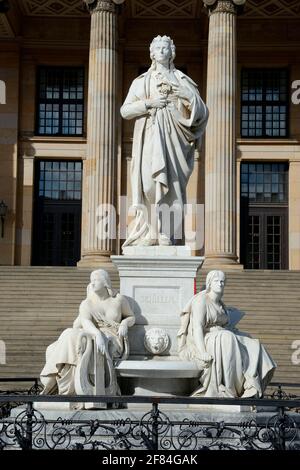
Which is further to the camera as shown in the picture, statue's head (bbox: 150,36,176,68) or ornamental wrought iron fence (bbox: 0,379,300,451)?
statue's head (bbox: 150,36,176,68)

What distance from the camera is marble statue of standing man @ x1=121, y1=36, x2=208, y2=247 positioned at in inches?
412

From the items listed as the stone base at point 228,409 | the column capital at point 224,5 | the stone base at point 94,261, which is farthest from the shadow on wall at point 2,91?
the stone base at point 228,409

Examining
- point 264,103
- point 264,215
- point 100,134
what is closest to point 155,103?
point 100,134

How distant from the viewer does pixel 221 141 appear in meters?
31.7

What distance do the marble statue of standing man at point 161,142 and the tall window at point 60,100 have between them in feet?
95.0

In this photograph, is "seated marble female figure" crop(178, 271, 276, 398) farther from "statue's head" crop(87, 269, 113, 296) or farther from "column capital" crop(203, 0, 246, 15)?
"column capital" crop(203, 0, 246, 15)

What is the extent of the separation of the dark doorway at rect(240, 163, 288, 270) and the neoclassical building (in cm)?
4

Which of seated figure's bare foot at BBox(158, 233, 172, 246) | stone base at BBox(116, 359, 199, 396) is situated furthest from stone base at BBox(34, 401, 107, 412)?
seated figure's bare foot at BBox(158, 233, 172, 246)

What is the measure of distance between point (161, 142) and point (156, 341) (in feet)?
7.31

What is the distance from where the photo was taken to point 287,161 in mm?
38812

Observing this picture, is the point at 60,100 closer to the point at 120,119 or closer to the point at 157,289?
the point at 120,119

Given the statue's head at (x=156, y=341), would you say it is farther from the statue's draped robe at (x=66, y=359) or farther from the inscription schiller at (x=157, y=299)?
the statue's draped robe at (x=66, y=359)
